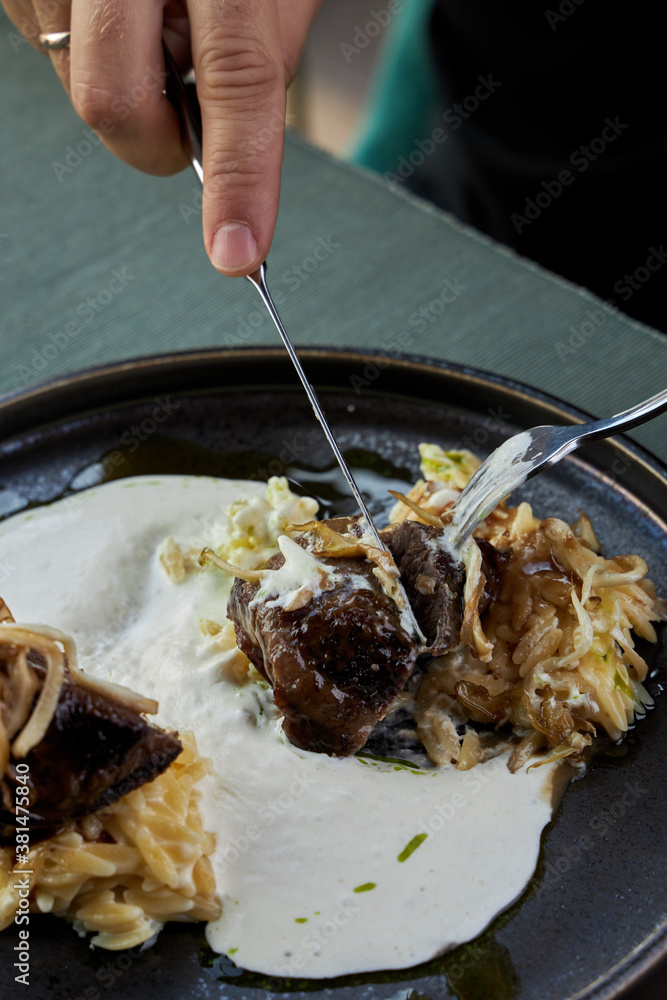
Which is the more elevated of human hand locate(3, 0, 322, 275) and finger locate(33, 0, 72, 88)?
human hand locate(3, 0, 322, 275)

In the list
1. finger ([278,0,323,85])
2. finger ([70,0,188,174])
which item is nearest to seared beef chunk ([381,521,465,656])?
finger ([70,0,188,174])

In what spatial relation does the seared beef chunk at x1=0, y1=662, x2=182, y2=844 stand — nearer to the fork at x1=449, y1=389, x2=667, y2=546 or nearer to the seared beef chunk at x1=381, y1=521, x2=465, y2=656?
the seared beef chunk at x1=381, y1=521, x2=465, y2=656

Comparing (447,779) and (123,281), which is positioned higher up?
(447,779)

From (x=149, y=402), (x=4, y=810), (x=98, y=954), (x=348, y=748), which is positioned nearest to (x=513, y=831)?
(x=348, y=748)

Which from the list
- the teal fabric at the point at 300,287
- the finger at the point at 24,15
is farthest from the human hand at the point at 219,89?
the teal fabric at the point at 300,287

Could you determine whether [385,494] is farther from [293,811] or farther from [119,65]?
[119,65]

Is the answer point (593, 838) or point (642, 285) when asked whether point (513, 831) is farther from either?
point (642, 285)
